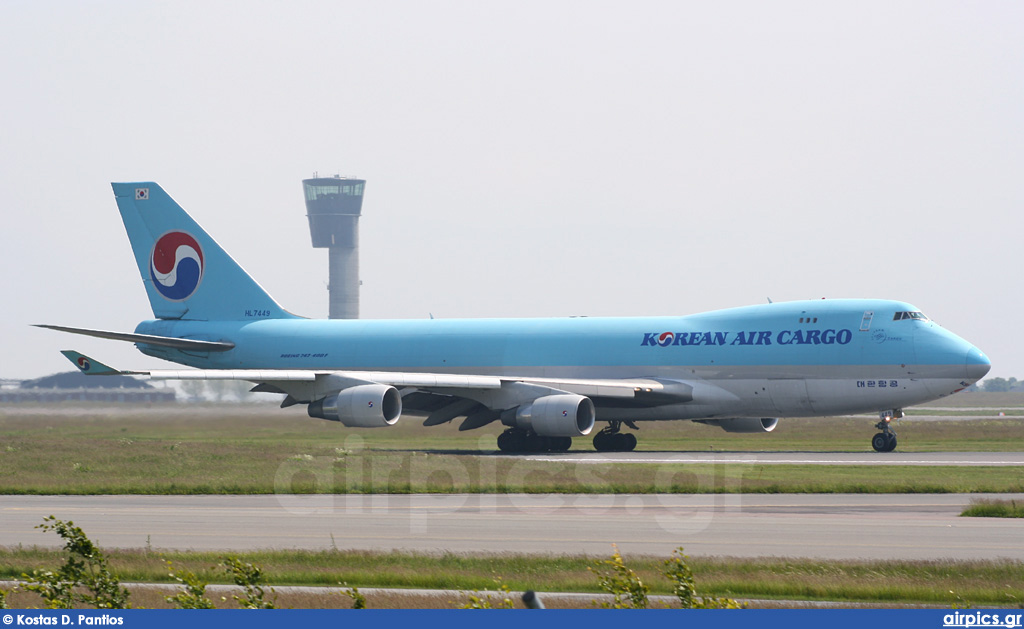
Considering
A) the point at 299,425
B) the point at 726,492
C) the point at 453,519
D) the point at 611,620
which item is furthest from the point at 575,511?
the point at 299,425

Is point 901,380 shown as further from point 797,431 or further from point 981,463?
point 797,431

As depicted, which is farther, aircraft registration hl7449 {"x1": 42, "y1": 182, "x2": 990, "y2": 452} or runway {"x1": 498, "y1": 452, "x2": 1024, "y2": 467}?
aircraft registration hl7449 {"x1": 42, "y1": 182, "x2": 990, "y2": 452}

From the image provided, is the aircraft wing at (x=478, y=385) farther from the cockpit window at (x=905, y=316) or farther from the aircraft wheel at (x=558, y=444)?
the cockpit window at (x=905, y=316)

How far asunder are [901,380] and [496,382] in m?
14.2

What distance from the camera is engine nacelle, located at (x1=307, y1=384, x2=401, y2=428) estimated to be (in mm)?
41438

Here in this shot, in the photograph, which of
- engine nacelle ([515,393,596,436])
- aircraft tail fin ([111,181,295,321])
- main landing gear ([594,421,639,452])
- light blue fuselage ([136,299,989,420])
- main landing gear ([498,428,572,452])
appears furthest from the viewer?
aircraft tail fin ([111,181,295,321])

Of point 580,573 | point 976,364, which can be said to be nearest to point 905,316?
point 976,364

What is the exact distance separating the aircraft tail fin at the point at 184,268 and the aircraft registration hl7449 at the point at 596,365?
1.03 meters

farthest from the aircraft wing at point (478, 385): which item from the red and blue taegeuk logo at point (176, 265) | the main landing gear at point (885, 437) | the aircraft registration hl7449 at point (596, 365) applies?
the red and blue taegeuk logo at point (176, 265)

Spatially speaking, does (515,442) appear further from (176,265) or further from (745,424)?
(176,265)

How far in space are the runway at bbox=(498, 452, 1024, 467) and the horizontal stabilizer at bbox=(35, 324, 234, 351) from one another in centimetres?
1783

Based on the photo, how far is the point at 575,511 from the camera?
24.2 metres

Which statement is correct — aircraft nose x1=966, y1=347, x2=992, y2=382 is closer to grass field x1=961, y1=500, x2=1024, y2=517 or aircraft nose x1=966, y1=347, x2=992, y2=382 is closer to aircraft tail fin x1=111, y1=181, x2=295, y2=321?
grass field x1=961, y1=500, x2=1024, y2=517

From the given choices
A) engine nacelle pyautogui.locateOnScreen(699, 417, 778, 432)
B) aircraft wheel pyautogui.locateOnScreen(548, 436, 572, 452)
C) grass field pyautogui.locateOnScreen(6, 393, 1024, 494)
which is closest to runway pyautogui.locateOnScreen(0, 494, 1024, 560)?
grass field pyautogui.locateOnScreen(6, 393, 1024, 494)
